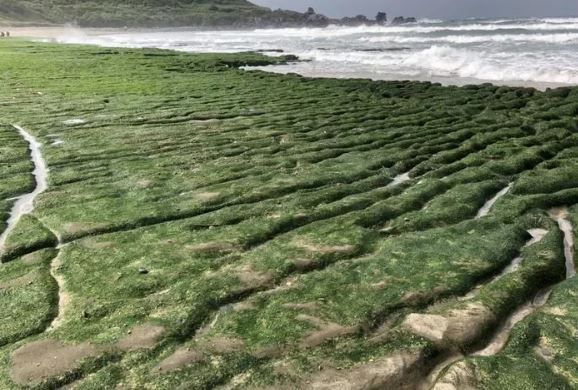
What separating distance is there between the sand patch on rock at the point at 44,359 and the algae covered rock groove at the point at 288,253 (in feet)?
0.12

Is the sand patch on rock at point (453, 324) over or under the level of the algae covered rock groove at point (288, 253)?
over

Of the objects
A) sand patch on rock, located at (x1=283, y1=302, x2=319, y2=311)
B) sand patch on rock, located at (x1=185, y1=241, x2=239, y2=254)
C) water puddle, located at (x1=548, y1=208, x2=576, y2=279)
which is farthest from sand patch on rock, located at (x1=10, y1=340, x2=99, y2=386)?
water puddle, located at (x1=548, y1=208, x2=576, y2=279)

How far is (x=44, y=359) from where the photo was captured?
29.9ft

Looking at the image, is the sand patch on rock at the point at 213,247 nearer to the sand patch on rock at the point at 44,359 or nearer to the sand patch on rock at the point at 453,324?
the sand patch on rock at the point at 44,359

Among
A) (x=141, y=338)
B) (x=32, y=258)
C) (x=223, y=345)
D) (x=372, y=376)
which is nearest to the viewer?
(x=372, y=376)

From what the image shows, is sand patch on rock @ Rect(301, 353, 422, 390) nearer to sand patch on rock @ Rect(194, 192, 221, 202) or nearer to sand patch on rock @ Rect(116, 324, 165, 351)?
sand patch on rock @ Rect(116, 324, 165, 351)

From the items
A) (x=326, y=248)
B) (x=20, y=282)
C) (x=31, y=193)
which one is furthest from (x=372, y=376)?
(x=31, y=193)

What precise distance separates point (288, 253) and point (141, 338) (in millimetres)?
4290

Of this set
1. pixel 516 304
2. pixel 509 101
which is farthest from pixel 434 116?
pixel 516 304

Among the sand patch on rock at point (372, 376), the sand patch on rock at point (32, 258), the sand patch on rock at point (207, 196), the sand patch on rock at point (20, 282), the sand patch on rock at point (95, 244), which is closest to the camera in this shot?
the sand patch on rock at point (372, 376)

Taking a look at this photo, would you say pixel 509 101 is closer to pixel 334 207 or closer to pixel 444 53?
pixel 334 207

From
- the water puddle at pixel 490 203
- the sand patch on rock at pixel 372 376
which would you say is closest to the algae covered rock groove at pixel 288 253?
the sand patch on rock at pixel 372 376

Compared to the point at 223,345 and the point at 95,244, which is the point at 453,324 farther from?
the point at 95,244

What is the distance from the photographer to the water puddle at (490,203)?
52.1 feet
